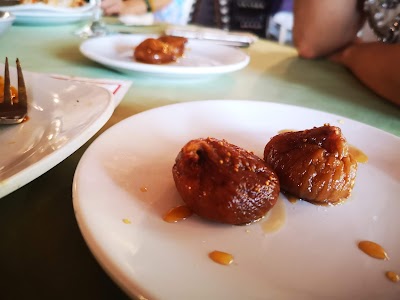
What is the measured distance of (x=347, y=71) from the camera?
142cm

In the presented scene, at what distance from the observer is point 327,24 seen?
1723 millimetres

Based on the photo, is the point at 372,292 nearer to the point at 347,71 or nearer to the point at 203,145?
the point at 203,145

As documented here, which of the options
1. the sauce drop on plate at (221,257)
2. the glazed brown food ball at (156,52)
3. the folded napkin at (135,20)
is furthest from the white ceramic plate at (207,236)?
the folded napkin at (135,20)

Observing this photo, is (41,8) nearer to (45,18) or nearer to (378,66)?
(45,18)

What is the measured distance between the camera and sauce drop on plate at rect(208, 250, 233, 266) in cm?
41

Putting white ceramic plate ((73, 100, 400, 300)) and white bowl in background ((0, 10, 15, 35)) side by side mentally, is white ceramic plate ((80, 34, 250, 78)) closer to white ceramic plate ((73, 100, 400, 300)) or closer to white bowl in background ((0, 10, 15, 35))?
white bowl in background ((0, 10, 15, 35))

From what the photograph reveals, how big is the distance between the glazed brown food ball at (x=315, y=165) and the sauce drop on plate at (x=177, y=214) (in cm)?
15

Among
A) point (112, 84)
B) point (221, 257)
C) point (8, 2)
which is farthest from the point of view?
point (8, 2)

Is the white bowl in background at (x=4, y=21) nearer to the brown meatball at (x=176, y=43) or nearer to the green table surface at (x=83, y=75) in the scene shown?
the green table surface at (x=83, y=75)

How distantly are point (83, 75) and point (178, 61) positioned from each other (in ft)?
0.99

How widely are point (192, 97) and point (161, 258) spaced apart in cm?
66

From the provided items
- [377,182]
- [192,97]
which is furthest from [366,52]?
[377,182]

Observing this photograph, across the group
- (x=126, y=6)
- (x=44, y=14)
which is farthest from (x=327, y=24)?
(x=44, y=14)

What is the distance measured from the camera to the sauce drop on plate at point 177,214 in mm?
464
